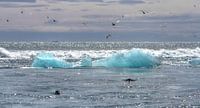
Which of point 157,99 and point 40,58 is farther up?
point 40,58

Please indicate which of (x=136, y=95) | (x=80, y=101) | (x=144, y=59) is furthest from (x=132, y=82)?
(x=144, y=59)

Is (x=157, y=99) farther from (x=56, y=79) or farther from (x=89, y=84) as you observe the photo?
(x=56, y=79)

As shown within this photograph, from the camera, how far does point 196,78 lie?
194 feet

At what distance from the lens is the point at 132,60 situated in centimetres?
7600

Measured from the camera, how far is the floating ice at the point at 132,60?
73.6 meters

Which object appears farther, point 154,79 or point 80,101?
point 154,79

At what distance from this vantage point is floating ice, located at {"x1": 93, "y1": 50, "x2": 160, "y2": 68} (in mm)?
73625

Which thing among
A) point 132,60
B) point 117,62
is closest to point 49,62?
point 117,62

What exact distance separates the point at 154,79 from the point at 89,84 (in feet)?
26.0

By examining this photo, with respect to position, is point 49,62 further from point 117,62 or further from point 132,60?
point 132,60

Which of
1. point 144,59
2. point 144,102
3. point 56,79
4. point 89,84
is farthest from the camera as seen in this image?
point 144,59

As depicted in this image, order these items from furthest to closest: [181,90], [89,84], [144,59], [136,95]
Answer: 1. [144,59]
2. [89,84]
3. [181,90]
4. [136,95]

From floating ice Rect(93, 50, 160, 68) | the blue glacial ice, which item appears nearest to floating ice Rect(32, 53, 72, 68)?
the blue glacial ice

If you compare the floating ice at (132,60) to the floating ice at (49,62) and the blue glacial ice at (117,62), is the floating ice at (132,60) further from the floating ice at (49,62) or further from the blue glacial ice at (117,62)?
the floating ice at (49,62)
